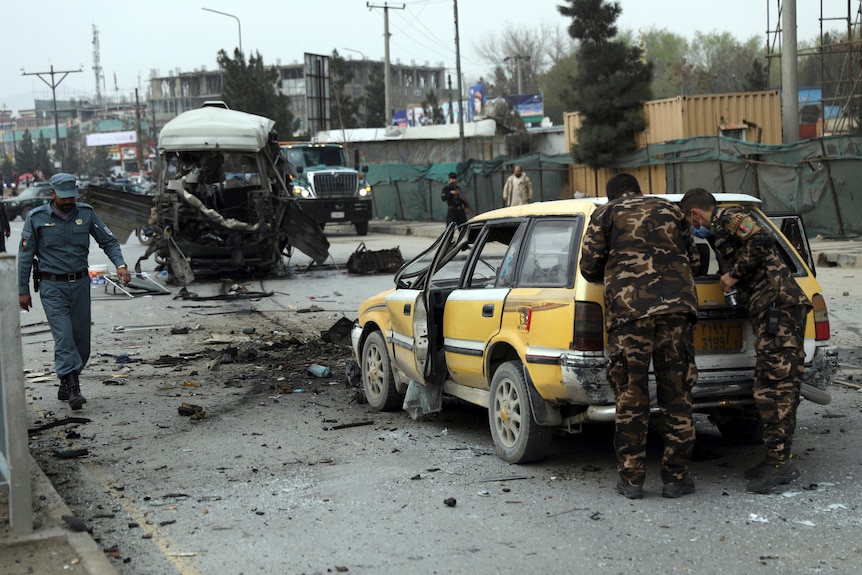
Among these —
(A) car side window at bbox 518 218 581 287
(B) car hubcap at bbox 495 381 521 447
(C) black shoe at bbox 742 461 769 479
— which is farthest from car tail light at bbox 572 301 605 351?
(C) black shoe at bbox 742 461 769 479

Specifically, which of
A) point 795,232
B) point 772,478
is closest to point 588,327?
point 772,478

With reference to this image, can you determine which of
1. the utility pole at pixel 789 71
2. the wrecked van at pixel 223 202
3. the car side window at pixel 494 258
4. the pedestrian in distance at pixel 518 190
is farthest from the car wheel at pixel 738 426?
the utility pole at pixel 789 71

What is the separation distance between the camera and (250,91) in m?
54.2

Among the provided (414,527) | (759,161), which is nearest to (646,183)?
(759,161)

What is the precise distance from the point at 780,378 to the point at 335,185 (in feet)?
87.8

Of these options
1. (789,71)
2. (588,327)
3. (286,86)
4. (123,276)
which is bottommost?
(588,327)

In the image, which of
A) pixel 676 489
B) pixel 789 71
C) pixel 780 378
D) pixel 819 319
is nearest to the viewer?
pixel 676 489

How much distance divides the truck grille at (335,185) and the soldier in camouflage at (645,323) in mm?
26370

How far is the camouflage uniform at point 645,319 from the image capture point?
538cm

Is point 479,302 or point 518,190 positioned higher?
point 518,190

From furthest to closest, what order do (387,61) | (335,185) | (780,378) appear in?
(387,61) → (335,185) → (780,378)

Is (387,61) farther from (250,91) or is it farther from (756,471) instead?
(756,471)

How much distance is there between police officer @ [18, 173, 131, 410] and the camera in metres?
8.43

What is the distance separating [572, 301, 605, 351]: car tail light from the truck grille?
26267mm
